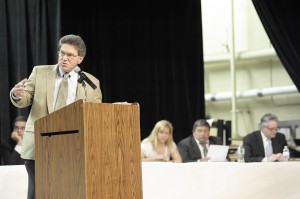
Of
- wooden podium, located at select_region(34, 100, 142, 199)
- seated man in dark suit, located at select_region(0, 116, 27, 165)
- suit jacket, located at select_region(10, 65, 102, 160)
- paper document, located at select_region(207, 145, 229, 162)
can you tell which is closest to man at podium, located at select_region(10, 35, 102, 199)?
suit jacket, located at select_region(10, 65, 102, 160)

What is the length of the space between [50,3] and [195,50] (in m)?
2.03

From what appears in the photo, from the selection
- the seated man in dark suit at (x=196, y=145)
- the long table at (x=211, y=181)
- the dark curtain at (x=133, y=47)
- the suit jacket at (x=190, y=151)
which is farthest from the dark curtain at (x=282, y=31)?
the long table at (x=211, y=181)

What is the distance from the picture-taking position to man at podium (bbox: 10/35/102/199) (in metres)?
2.58

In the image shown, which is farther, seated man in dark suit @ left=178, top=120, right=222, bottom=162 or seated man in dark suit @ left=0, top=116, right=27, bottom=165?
seated man in dark suit @ left=178, top=120, right=222, bottom=162

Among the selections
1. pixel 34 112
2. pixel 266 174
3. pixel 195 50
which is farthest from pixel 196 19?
pixel 34 112

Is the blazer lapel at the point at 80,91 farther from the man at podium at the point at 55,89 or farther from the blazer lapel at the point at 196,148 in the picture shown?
the blazer lapel at the point at 196,148

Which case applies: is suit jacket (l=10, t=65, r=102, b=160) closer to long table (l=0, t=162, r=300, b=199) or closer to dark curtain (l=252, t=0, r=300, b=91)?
long table (l=0, t=162, r=300, b=199)

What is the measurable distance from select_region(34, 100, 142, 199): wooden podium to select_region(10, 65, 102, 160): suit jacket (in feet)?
0.71

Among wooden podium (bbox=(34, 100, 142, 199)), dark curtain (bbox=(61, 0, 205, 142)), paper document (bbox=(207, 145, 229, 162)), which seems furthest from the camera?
dark curtain (bbox=(61, 0, 205, 142))

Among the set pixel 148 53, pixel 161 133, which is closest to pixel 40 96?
pixel 161 133

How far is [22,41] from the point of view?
6055mm

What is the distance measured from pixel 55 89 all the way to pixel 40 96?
0.08m

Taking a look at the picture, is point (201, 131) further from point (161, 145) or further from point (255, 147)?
point (255, 147)

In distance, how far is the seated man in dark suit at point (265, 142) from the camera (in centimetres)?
536
